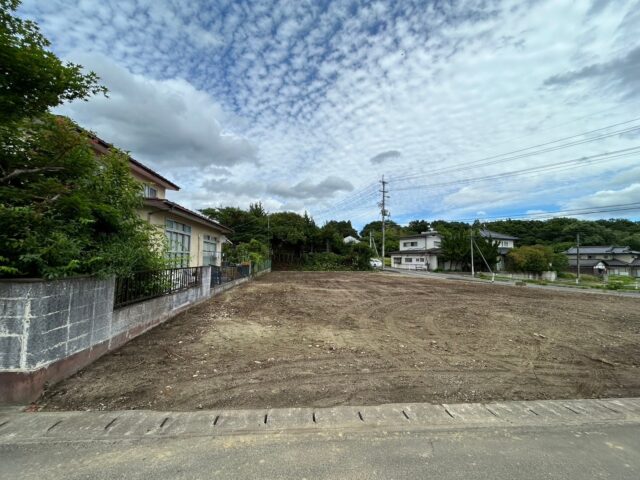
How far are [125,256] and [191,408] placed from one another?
2.50m

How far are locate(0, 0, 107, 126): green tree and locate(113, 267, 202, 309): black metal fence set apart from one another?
2364mm

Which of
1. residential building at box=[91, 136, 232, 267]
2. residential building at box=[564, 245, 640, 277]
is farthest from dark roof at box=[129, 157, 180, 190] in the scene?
residential building at box=[564, 245, 640, 277]

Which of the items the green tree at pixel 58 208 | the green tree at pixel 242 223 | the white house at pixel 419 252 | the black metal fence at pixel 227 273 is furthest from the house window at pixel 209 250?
the white house at pixel 419 252

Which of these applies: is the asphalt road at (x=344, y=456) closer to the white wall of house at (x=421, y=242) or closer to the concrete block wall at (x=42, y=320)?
the concrete block wall at (x=42, y=320)

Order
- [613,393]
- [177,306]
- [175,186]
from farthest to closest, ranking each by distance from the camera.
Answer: [175,186], [177,306], [613,393]

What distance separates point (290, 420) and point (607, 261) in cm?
5869

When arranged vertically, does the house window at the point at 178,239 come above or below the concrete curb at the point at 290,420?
above

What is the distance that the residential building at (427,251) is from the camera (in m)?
40.2

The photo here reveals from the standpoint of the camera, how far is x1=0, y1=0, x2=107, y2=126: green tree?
332 centimetres

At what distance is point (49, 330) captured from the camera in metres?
3.26

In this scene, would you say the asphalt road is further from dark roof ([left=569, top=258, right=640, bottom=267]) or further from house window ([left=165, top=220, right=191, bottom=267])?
dark roof ([left=569, top=258, right=640, bottom=267])

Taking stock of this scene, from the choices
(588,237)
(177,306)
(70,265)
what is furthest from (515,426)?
(588,237)

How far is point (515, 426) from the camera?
2857 millimetres

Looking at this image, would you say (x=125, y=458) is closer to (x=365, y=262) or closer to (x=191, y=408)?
(x=191, y=408)
